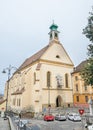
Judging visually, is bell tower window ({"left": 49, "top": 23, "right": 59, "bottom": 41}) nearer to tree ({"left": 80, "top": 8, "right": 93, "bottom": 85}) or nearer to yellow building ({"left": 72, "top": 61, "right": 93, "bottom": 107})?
yellow building ({"left": 72, "top": 61, "right": 93, "bottom": 107})

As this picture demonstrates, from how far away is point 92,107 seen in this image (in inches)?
1071

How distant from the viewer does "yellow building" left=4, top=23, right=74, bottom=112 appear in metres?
38.1

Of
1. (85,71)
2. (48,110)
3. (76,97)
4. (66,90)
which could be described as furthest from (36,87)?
(85,71)

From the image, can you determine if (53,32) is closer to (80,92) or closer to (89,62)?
(80,92)

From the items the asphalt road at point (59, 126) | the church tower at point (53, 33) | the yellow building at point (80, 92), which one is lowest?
the asphalt road at point (59, 126)

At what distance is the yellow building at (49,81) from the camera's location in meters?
38.1

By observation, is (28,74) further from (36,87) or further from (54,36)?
(54,36)

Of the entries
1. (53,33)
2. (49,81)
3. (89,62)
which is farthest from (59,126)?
(53,33)

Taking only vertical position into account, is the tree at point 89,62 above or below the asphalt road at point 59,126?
above

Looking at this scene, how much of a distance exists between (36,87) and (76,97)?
12228 mm

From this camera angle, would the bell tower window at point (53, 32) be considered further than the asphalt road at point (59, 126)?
Yes

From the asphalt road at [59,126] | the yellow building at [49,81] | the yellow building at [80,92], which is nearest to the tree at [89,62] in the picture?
the asphalt road at [59,126]

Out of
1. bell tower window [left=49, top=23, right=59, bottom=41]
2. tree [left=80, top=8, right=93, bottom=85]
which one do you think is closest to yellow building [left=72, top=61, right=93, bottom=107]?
bell tower window [left=49, top=23, right=59, bottom=41]

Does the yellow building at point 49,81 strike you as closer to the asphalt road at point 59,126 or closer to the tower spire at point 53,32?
the tower spire at point 53,32
